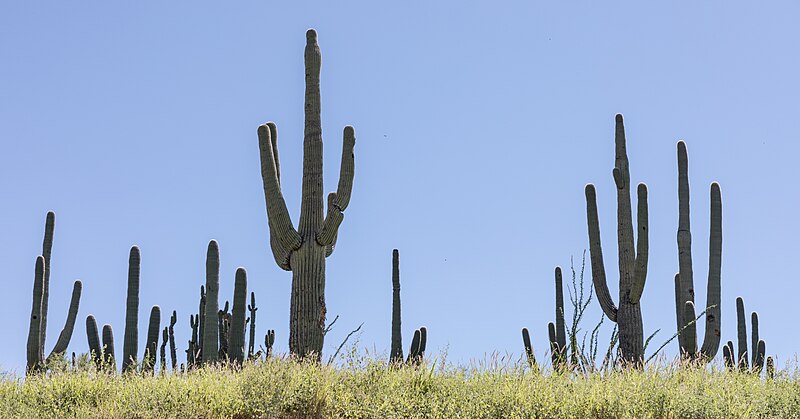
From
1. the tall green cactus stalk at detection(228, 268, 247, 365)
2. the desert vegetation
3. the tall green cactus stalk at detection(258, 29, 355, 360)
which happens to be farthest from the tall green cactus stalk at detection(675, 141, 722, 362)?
the tall green cactus stalk at detection(228, 268, 247, 365)

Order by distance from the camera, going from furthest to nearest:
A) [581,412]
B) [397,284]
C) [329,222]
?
[397,284] → [329,222] → [581,412]

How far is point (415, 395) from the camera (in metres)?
10.2

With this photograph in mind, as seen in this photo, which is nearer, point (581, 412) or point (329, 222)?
point (581, 412)

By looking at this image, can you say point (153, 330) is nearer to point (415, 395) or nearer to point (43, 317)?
point (43, 317)

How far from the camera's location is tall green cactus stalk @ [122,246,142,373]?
17.0 meters

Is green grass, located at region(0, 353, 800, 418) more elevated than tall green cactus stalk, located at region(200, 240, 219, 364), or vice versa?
tall green cactus stalk, located at region(200, 240, 219, 364)

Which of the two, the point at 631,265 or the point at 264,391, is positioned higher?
the point at 631,265

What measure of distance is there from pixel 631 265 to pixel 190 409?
826 centimetres

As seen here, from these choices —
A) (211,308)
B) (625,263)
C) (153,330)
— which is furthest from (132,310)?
(625,263)

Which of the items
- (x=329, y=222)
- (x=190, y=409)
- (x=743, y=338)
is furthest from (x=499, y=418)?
(x=743, y=338)

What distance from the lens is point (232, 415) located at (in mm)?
10039

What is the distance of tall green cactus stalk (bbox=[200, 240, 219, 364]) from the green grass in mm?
4702

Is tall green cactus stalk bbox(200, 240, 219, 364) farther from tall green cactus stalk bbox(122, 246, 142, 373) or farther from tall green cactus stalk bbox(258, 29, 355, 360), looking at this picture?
tall green cactus stalk bbox(258, 29, 355, 360)

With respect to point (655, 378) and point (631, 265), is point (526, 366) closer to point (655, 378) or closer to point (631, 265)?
point (655, 378)
